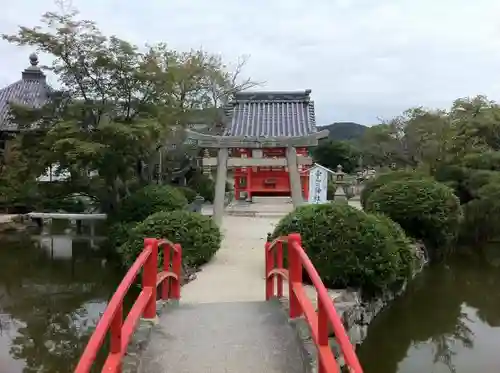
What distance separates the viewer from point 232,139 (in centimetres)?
1285

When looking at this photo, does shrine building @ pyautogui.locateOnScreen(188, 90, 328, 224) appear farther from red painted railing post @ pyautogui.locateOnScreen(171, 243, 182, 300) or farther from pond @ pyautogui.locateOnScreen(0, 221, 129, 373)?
red painted railing post @ pyautogui.locateOnScreen(171, 243, 182, 300)

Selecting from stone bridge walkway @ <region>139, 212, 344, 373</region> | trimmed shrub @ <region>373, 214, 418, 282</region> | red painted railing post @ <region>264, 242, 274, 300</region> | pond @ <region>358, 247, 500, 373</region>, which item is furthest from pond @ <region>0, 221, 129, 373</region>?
trimmed shrub @ <region>373, 214, 418, 282</region>

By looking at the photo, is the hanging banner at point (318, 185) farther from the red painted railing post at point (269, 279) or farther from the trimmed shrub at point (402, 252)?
the red painted railing post at point (269, 279)

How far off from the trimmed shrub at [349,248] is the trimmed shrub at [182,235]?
5.82 ft

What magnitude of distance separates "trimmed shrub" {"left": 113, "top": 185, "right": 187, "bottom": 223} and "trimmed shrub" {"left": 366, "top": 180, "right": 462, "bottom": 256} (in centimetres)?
460

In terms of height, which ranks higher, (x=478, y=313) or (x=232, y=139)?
(x=232, y=139)

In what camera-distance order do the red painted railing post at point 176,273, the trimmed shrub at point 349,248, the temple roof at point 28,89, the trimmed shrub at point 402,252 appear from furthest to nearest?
the temple roof at point 28,89, the trimmed shrub at point 402,252, the trimmed shrub at point 349,248, the red painted railing post at point 176,273

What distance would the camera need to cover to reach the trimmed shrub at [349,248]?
25.2ft

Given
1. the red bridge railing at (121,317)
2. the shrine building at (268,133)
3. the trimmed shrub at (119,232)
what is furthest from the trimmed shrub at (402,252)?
the trimmed shrub at (119,232)

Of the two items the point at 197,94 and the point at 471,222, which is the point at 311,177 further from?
the point at 197,94

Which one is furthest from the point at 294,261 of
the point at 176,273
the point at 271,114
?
the point at 271,114

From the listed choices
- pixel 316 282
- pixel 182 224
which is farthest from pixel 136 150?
pixel 316 282

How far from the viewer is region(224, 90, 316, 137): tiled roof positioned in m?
13.4

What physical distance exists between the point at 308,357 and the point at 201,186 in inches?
829
